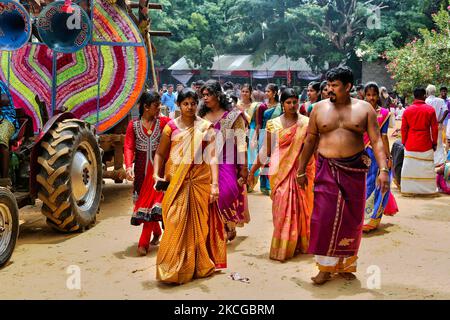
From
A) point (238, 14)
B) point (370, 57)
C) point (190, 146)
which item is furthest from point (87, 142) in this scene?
point (238, 14)

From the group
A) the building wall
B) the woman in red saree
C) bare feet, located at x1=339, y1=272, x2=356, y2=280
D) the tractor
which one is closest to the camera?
bare feet, located at x1=339, y1=272, x2=356, y2=280

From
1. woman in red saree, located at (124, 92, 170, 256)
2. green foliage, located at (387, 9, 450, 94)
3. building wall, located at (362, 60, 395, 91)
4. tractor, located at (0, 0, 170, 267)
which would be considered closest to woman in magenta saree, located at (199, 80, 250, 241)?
woman in red saree, located at (124, 92, 170, 256)

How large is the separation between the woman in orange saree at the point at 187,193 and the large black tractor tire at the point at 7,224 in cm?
136

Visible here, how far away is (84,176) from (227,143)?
1.92 m

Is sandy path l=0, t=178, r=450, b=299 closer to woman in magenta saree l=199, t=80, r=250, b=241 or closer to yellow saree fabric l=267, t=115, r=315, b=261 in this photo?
yellow saree fabric l=267, t=115, r=315, b=261

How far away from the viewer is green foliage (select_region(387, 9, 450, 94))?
47.0 feet

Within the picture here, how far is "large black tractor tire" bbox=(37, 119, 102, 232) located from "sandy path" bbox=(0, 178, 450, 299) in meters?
0.24

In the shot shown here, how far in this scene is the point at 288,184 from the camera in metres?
5.80

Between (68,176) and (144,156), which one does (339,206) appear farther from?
(68,176)

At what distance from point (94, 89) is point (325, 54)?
22940mm

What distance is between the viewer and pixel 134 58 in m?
7.81

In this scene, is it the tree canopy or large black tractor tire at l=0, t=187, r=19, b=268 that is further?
the tree canopy

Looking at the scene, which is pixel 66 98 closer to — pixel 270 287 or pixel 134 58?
pixel 134 58

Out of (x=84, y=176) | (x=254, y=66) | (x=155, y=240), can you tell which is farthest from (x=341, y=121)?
(x=254, y=66)
